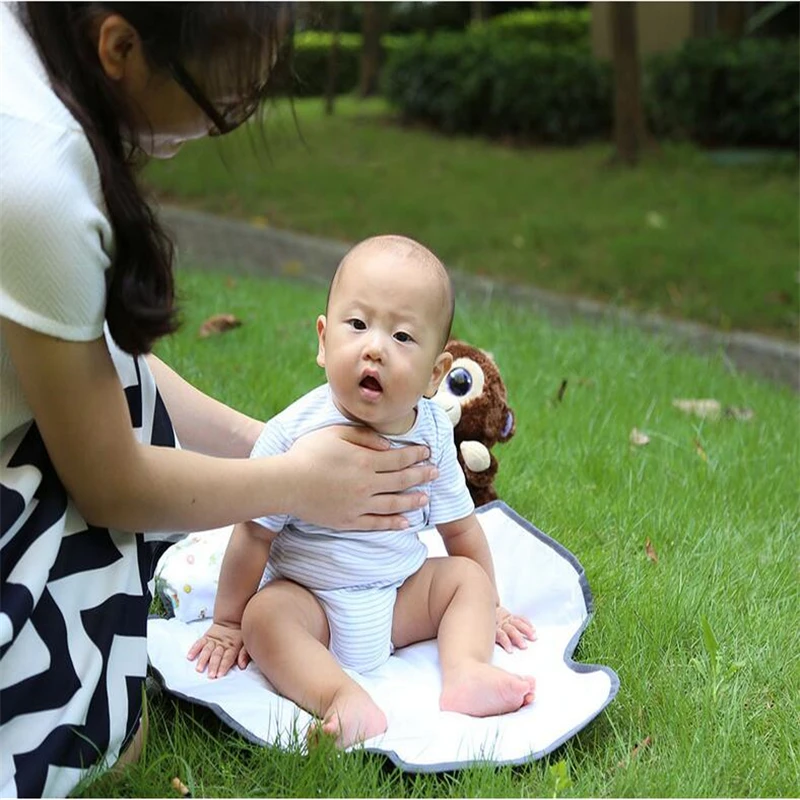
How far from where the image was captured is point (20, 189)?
54.7 inches

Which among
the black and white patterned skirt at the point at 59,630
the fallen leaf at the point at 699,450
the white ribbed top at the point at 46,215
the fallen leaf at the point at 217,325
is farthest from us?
the fallen leaf at the point at 217,325

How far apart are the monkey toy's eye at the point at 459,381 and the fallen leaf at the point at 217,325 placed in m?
1.57

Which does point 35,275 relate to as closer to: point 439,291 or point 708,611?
point 439,291

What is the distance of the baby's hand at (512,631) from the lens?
7.07 ft

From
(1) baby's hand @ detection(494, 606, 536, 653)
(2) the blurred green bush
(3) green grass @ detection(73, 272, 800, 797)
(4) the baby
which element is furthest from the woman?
(2) the blurred green bush

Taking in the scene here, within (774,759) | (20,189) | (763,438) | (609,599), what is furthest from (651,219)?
(20,189)

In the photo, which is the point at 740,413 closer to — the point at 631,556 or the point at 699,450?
the point at 699,450

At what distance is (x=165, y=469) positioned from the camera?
163cm

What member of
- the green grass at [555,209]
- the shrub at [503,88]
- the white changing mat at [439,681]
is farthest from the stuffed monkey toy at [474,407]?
the shrub at [503,88]

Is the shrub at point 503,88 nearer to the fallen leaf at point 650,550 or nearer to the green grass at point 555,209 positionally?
the green grass at point 555,209

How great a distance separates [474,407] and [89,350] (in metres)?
1.23

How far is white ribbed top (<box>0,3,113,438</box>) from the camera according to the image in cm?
140

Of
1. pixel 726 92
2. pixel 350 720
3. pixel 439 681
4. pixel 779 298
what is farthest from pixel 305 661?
pixel 726 92

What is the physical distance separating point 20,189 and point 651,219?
6608 millimetres
